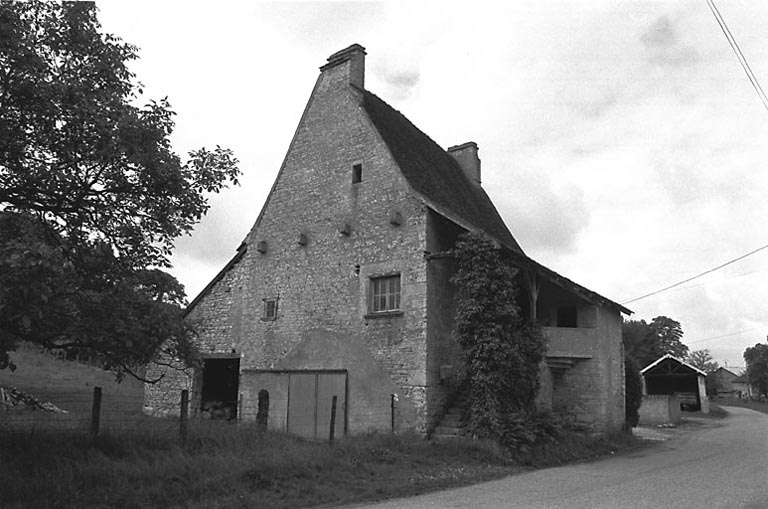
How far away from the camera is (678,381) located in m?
47.0

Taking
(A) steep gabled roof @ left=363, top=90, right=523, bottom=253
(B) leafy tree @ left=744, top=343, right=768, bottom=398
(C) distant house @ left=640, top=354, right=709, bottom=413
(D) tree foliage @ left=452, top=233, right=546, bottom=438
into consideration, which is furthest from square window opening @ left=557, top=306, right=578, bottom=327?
(B) leafy tree @ left=744, top=343, right=768, bottom=398

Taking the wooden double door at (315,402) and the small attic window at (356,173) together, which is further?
the small attic window at (356,173)

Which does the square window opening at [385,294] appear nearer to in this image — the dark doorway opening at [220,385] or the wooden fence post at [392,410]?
the wooden fence post at [392,410]

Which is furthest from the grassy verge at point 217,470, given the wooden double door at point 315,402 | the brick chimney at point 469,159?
the brick chimney at point 469,159

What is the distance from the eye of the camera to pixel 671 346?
7781 centimetres

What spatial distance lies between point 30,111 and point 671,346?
81.2 metres

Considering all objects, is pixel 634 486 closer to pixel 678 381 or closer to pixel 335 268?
pixel 335 268

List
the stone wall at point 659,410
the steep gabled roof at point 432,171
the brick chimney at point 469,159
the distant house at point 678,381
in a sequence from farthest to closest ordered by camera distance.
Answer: the distant house at point 678,381 → the stone wall at point 659,410 → the brick chimney at point 469,159 → the steep gabled roof at point 432,171

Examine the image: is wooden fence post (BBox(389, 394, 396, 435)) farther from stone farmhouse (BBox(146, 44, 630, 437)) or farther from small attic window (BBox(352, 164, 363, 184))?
small attic window (BBox(352, 164, 363, 184))

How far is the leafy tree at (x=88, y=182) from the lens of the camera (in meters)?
8.73

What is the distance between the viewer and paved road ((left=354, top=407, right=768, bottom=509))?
31.1 ft

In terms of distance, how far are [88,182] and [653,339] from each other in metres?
75.6

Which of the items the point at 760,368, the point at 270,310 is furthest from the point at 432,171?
the point at 760,368

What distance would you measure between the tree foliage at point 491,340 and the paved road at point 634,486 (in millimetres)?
2251
